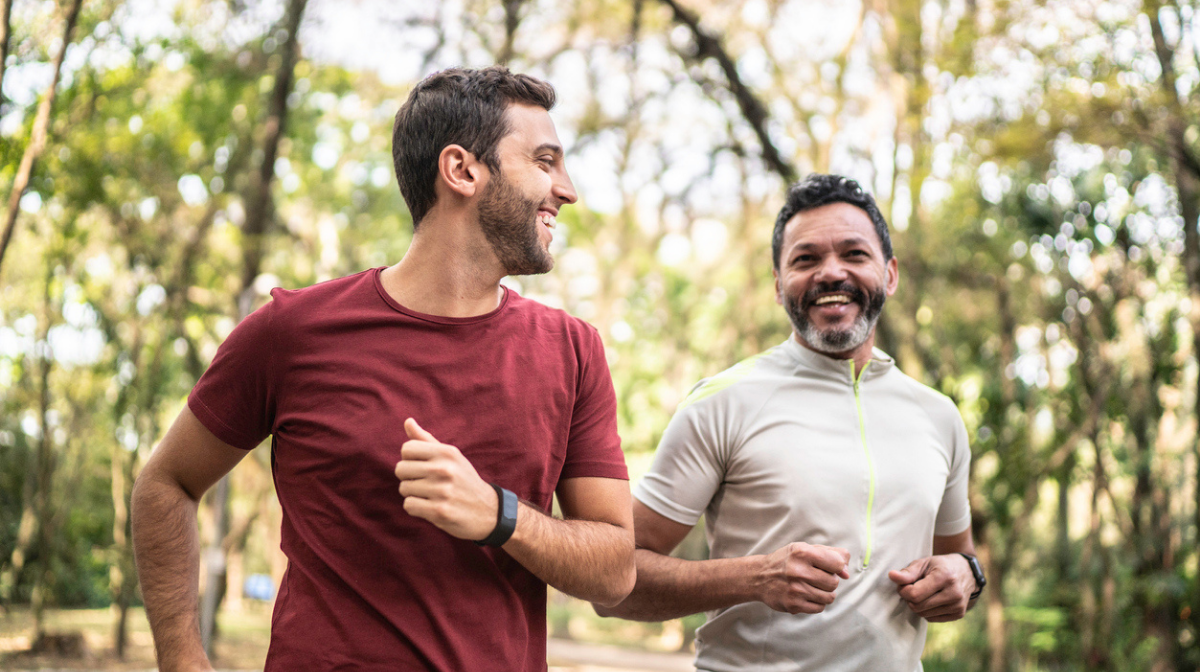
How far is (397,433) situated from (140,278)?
15.1 meters

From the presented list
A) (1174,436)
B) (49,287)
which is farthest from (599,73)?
(1174,436)

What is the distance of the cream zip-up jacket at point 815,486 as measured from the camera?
104 inches

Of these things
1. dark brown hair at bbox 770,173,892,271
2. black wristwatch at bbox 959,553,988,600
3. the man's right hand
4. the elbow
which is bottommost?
black wristwatch at bbox 959,553,988,600

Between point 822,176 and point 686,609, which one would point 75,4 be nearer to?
point 822,176

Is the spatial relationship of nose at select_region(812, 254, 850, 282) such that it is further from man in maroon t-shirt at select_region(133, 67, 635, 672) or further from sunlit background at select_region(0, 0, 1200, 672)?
sunlit background at select_region(0, 0, 1200, 672)

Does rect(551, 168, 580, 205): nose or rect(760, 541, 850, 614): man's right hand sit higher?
rect(551, 168, 580, 205): nose

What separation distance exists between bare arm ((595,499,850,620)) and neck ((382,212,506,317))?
0.97 metres

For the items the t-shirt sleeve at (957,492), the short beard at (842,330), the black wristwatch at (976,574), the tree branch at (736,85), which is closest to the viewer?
the black wristwatch at (976,574)

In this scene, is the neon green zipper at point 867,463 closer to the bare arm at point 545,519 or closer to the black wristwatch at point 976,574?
the black wristwatch at point 976,574

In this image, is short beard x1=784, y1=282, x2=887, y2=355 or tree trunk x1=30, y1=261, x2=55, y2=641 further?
tree trunk x1=30, y1=261, x2=55, y2=641

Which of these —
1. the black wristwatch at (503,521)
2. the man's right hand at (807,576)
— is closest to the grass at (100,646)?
the man's right hand at (807,576)

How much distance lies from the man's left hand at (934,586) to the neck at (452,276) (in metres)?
1.31

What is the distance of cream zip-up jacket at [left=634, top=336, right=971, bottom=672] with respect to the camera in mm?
2645

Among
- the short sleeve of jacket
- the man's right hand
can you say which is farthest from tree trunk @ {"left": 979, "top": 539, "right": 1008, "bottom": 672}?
the man's right hand
